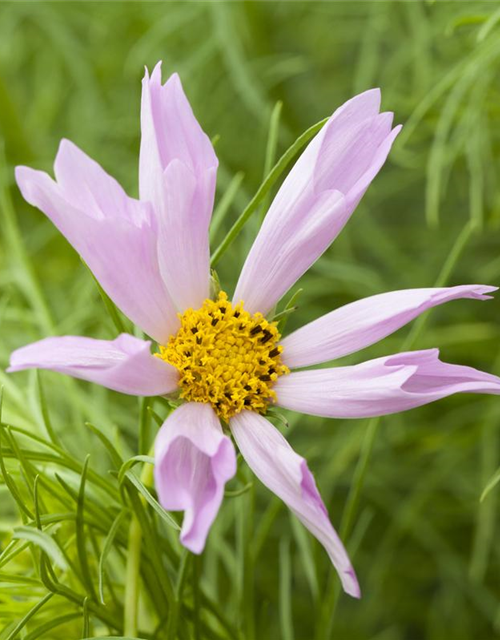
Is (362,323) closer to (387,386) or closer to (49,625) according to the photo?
(387,386)

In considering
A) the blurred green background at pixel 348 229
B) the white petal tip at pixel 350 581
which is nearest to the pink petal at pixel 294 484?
the white petal tip at pixel 350 581

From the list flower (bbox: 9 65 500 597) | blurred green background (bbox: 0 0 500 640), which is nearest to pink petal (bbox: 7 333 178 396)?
flower (bbox: 9 65 500 597)

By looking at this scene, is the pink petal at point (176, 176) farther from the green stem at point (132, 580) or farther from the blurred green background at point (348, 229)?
the blurred green background at point (348, 229)

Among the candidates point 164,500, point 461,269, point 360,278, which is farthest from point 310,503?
point 461,269

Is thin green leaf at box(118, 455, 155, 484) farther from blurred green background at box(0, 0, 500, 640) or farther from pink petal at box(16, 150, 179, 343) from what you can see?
blurred green background at box(0, 0, 500, 640)

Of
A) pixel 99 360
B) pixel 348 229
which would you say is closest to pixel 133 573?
pixel 99 360

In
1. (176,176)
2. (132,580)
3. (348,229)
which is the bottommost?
(348,229)

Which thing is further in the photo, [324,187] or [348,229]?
[348,229]

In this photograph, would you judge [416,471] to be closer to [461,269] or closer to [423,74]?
[461,269]
